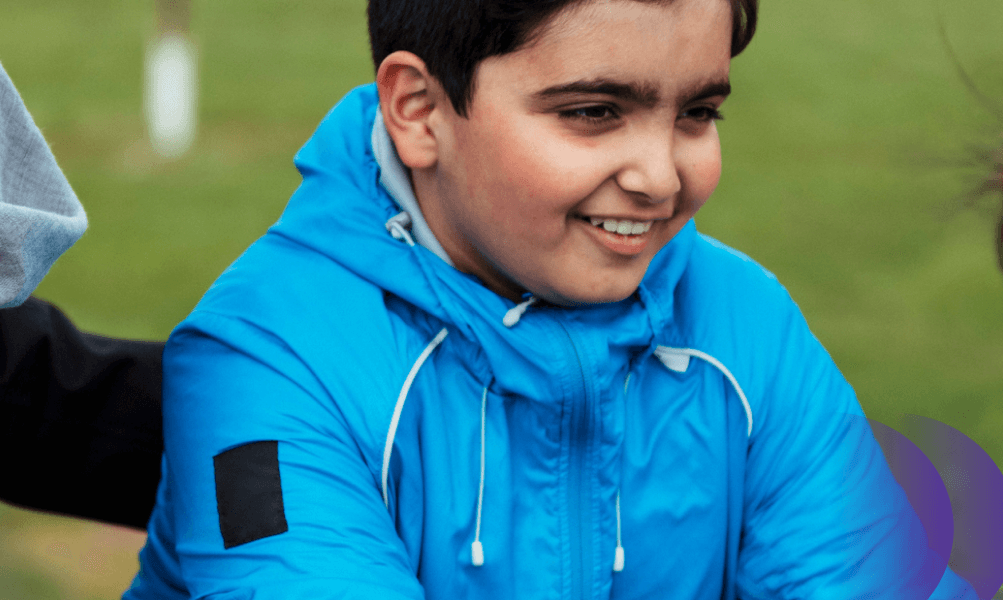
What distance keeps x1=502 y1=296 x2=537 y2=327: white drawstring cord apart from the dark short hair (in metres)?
0.23

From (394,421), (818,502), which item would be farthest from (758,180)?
(394,421)

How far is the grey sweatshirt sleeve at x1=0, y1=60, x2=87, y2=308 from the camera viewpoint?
1.06m

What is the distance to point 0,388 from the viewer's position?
1594 mm

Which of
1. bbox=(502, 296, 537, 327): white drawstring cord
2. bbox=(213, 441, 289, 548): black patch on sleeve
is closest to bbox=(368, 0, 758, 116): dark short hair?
bbox=(502, 296, 537, 327): white drawstring cord

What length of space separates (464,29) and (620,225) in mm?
280

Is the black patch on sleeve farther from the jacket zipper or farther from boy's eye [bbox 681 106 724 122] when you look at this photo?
boy's eye [bbox 681 106 724 122]

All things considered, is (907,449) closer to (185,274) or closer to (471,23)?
(471,23)

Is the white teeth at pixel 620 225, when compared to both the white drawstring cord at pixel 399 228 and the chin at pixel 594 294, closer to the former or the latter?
the chin at pixel 594 294

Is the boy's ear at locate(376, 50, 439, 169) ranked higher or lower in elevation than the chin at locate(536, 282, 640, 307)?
higher

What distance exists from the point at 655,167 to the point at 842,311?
3.27 m

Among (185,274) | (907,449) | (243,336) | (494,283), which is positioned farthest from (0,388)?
(185,274)

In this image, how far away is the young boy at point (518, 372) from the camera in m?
1.19

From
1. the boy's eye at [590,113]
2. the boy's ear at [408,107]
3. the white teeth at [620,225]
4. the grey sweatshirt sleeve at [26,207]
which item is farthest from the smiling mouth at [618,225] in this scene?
the grey sweatshirt sleeve at [26,207]

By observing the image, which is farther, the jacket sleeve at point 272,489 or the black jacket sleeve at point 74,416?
the black jacket sleeve at point 74,416
